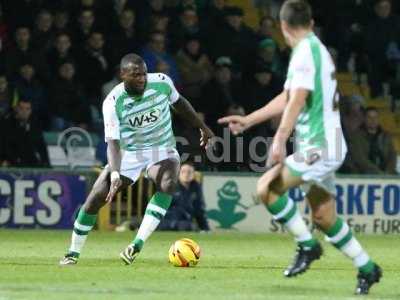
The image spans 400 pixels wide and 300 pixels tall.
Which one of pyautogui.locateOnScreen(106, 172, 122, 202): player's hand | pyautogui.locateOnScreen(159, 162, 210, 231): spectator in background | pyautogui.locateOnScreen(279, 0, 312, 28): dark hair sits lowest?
pyautogui.locateOnScreen(159, 162, 210, 231): spectator in background

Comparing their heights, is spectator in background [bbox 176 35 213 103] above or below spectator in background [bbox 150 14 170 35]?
below

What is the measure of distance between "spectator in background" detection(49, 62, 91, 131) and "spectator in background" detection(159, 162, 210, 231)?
1.84 m

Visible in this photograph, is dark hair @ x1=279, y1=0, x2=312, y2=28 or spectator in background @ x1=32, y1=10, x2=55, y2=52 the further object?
spectator in background @ x1=32, y1=10, x2=55, y2=52

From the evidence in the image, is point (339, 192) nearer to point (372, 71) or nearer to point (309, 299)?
point (372, 71)

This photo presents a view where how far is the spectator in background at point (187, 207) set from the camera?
17.9 m

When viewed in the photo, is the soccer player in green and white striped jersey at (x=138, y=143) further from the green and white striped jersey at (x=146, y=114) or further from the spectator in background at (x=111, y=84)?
the spectator in background at (x=111, y=84)

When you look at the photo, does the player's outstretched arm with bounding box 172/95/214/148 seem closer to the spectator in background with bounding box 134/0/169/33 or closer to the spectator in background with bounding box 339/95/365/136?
the spectator in background with bounding box 134/0/169/33

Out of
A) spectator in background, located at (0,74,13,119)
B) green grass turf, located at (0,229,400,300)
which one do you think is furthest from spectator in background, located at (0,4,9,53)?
green grass turf, located at (0,229,400,300)

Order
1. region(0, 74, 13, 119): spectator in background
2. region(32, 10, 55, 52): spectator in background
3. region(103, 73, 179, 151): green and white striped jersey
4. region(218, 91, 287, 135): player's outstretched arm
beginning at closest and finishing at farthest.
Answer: region(218, 91, 287, 135): player's outstretched arm < region(103, 73, 179, 151): green and white striped jersey < region(0, 74, 13, 119): spectator in background < region(32, 10, 55, 52): spectator in background

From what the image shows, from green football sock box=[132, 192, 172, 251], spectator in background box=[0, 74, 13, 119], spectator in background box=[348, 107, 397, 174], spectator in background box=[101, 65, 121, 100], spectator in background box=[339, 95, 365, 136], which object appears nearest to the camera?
green football sock box=[132, 192, 172, 251]

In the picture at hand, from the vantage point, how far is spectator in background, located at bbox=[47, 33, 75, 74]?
18.5m

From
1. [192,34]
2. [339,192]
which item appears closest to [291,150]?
[339,192]

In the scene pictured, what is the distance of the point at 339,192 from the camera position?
731 inches

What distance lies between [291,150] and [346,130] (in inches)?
67.6
